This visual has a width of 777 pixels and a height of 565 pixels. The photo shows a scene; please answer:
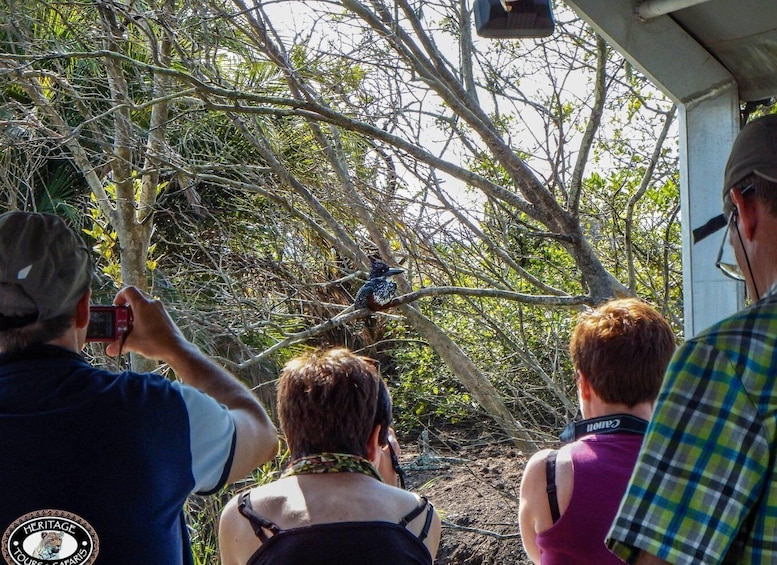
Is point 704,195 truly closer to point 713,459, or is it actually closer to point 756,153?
point 756,153

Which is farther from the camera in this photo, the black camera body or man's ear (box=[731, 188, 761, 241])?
the black camera body

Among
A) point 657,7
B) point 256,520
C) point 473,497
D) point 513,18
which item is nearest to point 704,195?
point 657,7

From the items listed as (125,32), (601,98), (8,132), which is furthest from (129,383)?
(8,132)

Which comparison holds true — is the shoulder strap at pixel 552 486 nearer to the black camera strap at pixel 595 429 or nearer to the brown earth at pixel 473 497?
the black camera strap at pixel 595 429

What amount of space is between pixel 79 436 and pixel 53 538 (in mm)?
149

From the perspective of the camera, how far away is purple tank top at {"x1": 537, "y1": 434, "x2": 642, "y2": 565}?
1760mm

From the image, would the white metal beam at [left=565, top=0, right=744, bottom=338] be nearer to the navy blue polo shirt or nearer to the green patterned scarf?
the green patterned scarf

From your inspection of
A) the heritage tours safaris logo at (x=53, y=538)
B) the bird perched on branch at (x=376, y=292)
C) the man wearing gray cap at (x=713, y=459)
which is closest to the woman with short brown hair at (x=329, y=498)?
the heritage tours safaris logo at (x=53, y=538)

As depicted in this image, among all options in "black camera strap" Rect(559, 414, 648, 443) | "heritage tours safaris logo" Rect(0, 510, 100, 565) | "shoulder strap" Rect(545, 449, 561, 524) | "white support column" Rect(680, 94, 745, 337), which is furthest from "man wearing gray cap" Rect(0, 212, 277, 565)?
"white support column" Rect(680, 94, 745, 337)

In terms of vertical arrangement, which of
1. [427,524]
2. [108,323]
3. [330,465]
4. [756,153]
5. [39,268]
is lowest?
[427,524]

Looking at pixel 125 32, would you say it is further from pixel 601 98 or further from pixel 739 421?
pixel 739 421

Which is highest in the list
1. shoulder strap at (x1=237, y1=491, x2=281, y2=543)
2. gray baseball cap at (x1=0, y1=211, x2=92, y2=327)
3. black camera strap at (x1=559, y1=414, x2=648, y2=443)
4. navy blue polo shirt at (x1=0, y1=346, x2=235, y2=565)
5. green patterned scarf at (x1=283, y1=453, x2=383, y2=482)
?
gray baseball cap at (x1=0, y1=211, x2=92, y2=327)

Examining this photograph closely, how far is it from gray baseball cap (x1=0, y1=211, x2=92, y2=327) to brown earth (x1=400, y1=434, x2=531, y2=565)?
550cm

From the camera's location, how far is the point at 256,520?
177cm
